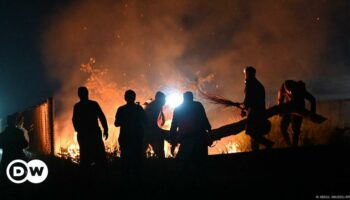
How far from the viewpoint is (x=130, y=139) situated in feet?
29.0

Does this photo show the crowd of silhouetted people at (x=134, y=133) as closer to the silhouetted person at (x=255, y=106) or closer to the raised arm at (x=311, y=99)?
the silhouetted person at (x=255, y=106)

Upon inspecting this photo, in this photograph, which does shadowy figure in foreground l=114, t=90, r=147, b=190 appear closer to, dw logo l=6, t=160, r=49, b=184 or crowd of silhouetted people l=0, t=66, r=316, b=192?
crowd of silhouetted people l=0, t=66, r=316, b=192

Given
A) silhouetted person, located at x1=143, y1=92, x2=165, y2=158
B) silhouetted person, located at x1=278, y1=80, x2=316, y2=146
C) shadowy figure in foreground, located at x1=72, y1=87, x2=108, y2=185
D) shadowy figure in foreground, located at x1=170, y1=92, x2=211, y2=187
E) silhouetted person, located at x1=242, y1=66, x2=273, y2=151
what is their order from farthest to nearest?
1. silhouetted person, located at x1=143, y1=92, x2=165, y2=158
2. silhouetted person, located at x1=278, y1=80, x2=316, y2=146
3. silhouetted person, located at x1=242, y1=66, x2=273, y2=151
4. shadowy figure in foreground, located at x1=72, y1=87, x2=108, y2=185
5. shadowy figure in foreground, located at x1=170, y1=92, x2=211, y2=187

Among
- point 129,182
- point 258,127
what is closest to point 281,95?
point 258,127

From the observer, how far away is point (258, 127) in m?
9.95

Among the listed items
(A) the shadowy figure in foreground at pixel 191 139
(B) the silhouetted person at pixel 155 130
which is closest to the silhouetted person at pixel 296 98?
(A) the shadowy figure in foreground at pixel 191 139

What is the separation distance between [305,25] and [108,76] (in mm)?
10513

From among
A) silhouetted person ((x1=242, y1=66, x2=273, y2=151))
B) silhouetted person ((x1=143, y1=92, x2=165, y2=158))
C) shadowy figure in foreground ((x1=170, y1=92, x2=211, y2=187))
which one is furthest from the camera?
silhouetted person ((x1=143, y1=92, x2=165, y2=158))

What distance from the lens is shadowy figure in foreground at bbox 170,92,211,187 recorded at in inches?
341

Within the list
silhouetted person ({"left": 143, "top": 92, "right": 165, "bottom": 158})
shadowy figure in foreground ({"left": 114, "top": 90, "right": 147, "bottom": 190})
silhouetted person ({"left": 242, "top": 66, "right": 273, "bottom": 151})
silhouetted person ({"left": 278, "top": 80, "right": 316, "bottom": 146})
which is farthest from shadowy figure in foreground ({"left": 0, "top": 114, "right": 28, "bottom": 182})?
silhouetted person ({"left": 278, "top": 80, "right": 316, "bottom": 146})

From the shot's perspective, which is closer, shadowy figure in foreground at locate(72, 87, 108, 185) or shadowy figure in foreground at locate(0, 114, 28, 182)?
shadowy figure in foreground at locate(72, 87, 108, 185)

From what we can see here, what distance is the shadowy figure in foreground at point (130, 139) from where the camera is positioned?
880cm

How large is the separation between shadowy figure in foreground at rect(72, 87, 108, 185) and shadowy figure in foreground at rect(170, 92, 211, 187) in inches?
54.5

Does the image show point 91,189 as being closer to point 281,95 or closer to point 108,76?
point 281,95
